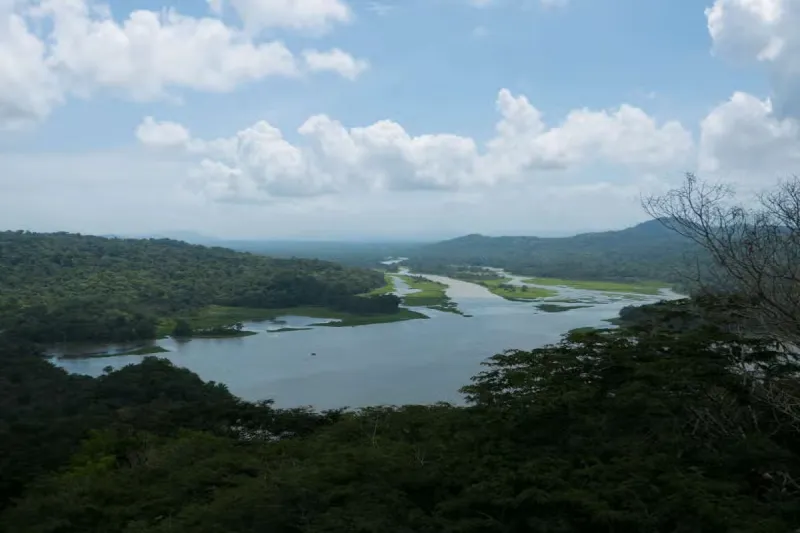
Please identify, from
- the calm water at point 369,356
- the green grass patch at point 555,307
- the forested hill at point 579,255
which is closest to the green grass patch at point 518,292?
the green grass patch at point 555,307

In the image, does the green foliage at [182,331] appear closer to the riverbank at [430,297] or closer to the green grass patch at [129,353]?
the green grass patch at [129,353]

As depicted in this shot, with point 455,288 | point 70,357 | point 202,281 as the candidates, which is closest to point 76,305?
point 70,357

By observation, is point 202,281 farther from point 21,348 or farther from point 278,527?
point 278,527

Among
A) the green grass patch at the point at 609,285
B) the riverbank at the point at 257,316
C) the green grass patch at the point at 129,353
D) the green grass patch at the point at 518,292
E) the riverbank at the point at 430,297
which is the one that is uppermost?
the green grass patch at the point at 609,285

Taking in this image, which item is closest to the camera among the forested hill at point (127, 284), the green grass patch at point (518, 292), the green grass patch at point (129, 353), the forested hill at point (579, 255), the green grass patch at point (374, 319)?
the green grass patch at point (129, 353)

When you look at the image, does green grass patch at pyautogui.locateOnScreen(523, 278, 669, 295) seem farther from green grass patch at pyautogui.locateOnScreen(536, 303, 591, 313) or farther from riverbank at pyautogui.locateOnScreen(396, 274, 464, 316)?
riverbank at pyautogui.locateOnScreen(396, 274, 464, 316)

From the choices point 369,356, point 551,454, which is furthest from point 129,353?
point 551,454
